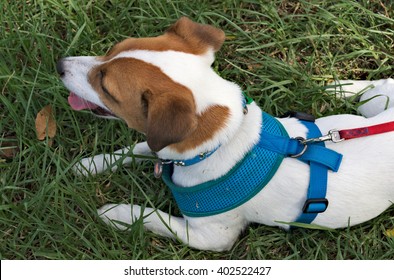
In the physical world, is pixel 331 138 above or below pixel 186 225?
above

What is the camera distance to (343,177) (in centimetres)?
341

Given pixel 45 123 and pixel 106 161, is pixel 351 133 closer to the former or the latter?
pixel 106 161

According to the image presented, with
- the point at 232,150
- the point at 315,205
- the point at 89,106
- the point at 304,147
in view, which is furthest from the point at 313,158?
the point at 89,106

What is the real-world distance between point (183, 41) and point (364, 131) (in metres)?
1.28

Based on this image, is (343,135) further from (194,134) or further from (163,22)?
(163,22)

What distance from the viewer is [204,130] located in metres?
3.14

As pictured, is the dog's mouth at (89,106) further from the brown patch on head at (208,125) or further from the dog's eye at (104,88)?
the brown patch on head at (208,125)

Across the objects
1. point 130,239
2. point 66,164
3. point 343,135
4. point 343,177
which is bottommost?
point 130,239

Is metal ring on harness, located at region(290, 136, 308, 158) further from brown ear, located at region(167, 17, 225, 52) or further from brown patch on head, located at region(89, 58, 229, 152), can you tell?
brown ear, located at region(167, 17, 225, 52)

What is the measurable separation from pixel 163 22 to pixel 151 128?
1914mm

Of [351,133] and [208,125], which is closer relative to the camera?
[208,125]

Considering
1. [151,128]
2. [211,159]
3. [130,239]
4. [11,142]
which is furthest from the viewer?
[11,142]

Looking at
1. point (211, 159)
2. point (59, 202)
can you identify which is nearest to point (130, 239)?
point (59, 202)

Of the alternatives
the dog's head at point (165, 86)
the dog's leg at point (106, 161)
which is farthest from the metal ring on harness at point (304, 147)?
the dog's leg at point (106, 161)
